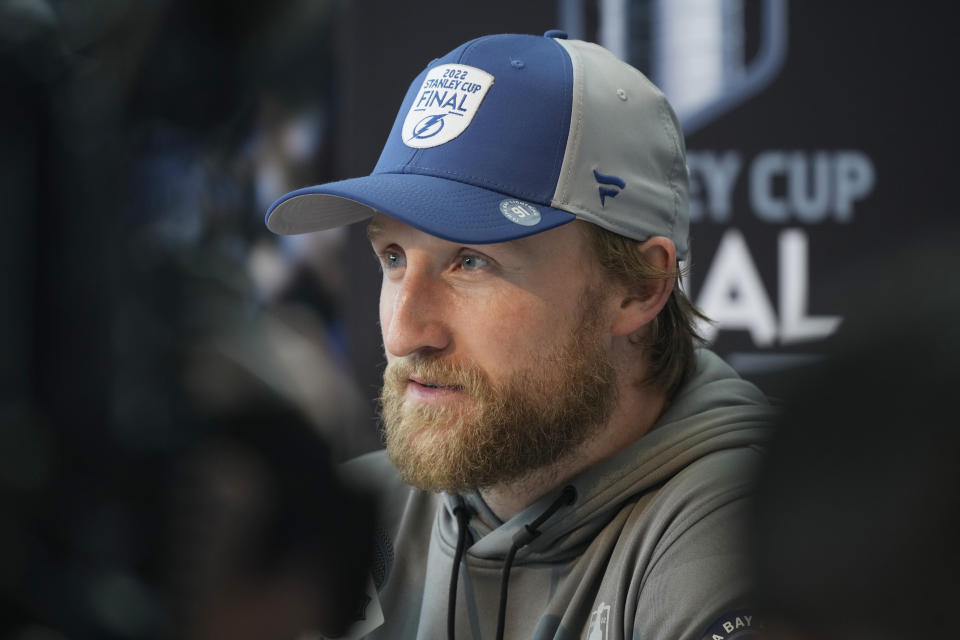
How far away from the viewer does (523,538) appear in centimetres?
125

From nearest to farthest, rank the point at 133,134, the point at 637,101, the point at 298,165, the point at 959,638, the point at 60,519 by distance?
the point at 959,638
the point at 637,101
the point at 60,519
the point at 298,165
the point at 133,134

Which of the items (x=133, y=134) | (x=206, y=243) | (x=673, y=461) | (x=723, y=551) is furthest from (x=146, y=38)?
(x=723, y=551)

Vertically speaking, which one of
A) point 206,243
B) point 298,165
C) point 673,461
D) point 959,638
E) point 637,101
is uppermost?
point 959,638

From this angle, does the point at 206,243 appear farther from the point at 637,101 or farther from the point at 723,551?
the point at 723,551

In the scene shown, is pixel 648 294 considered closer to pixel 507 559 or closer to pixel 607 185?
pixel 607 185

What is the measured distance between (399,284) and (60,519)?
1.75 feet

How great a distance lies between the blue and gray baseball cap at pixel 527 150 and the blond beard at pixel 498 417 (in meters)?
0.14

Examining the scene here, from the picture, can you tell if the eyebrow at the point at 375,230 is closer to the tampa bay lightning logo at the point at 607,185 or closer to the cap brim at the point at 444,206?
the cap brim at the point at 444,206

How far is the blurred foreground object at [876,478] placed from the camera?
0.31 meters

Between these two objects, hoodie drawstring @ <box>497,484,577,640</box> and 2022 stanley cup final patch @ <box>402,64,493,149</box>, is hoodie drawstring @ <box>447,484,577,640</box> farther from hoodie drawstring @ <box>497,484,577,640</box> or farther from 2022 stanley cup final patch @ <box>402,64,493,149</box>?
2022 stanley cup final patch @ <box>402,64,493,149</box>

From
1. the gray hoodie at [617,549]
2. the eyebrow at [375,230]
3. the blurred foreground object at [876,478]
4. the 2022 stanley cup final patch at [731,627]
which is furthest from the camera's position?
the eyebrow at [375,230]

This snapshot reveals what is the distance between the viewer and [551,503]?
1.28 metres

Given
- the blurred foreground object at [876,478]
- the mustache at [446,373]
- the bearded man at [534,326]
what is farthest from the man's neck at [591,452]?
the blurred foreground object at [876,478]

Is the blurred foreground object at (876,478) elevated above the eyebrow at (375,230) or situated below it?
above
